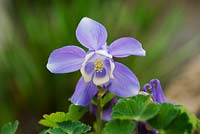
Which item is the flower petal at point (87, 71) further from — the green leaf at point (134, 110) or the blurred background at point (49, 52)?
the blurred background at point (49, 52)

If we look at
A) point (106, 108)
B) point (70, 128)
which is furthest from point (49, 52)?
point (70, 128)

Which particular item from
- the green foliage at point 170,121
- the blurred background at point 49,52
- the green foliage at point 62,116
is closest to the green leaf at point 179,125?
the green foliage at point 170,121

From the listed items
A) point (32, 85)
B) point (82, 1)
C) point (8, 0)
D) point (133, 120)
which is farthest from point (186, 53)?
point (133, 120)

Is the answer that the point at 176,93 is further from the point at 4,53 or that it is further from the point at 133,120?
the point at 133,120

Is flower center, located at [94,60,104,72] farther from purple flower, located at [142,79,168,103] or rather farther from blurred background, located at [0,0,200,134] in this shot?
blurred background, located at [0,0,200,134]

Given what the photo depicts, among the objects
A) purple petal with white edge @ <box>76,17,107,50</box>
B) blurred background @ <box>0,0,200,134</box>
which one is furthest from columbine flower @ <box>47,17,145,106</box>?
blurred background @ <box>0,0,200,134</box>

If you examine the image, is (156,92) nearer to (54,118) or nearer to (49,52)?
(54,118)
